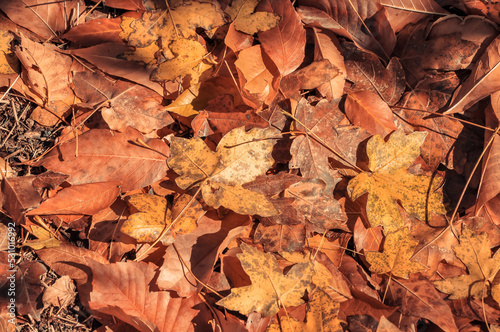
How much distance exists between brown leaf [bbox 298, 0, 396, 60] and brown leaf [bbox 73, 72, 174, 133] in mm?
767

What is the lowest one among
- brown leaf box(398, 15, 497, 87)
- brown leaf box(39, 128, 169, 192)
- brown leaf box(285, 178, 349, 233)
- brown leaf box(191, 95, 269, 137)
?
brown leaf box(285, 178, 349, 233)

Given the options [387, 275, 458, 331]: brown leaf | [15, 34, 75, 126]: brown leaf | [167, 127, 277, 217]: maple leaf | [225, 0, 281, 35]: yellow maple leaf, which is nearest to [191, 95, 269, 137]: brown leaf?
[167, 127, 277, 217]: maple leaf

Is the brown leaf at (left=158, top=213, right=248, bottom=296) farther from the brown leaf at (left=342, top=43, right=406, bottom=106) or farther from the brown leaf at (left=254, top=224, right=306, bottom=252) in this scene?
the brown leaf at (left=342, top=43, right=406, bottom=106)

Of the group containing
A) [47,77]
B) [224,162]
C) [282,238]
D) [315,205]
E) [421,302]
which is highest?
[47,77]

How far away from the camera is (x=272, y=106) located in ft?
5.15

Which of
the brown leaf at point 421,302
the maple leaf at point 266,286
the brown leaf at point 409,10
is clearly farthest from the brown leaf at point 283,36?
the brown leaf at point 421,302

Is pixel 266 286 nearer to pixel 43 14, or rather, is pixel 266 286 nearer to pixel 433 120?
pixel 433 120

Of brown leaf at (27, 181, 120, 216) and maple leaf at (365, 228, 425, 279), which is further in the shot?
maple leaf at (365, 228, 425, 279)

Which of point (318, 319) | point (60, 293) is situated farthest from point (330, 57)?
point (60, 293)

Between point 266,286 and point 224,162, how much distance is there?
0.51 metres

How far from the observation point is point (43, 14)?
1548 millimetres

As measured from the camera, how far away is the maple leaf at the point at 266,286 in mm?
1396

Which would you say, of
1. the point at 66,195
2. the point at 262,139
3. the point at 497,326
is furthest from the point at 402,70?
the point at 66,195

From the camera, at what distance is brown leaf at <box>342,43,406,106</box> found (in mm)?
1643
